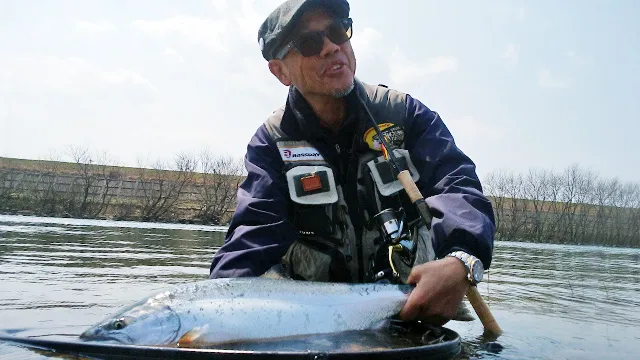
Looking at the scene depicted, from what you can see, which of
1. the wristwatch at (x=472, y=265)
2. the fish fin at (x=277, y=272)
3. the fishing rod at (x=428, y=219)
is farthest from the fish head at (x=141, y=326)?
the fishing rod at (x=428, y=219)

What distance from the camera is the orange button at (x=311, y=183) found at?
472 centimetres

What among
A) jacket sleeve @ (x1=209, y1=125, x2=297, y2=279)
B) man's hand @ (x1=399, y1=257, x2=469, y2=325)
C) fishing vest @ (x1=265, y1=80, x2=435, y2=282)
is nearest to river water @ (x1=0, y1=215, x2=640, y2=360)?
man's hand @ (x1=399, y1=257, x2=469, y2=325)

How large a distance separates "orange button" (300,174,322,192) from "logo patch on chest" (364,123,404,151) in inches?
20.0

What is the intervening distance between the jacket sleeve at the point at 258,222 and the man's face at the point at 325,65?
59 cm

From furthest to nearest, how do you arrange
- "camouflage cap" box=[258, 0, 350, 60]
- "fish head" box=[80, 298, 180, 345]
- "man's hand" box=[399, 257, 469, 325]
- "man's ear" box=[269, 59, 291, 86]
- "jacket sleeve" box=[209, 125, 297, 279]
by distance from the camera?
"man's ear" box=[269, 59, 291, 86]
"camouflage cap" box=[258, 0, 350, 60]
"jacket sleeve" box=[209, 125, 297, 279]
"man's hand" box=[399, 257, 469, 325]
"fish head" box=[80, 298, 180, 345]

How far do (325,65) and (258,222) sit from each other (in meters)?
1.32

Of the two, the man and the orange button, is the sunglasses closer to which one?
the man

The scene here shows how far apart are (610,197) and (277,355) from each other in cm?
7628

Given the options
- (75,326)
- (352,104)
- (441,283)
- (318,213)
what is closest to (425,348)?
(441,283)

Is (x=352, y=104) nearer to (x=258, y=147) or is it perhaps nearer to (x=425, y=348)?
(x=258, y=147)

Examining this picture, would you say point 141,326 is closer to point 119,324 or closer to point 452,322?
point 119,324

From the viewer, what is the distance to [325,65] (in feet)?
15.7

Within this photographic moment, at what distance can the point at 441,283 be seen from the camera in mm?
3586

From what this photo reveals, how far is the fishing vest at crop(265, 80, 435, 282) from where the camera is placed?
4.73 metres
